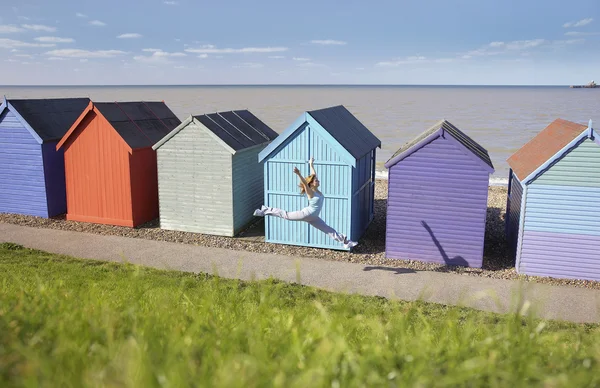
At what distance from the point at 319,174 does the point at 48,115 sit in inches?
380

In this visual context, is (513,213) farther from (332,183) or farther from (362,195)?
(332,183)

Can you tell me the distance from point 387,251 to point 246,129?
20.4 ft

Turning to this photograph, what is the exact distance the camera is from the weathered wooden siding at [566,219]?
1230cm

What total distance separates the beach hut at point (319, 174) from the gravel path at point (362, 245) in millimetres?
385

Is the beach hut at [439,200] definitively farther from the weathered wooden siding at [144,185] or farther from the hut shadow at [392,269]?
the weathered wooden siding at [144,185]

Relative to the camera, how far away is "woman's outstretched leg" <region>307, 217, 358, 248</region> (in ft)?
40.7

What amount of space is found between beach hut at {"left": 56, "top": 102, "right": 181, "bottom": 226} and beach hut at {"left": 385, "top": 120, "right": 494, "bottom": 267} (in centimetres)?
770

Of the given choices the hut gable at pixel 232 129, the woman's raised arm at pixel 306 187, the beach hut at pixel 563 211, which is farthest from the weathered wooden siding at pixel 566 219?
the hut gable at pixel 232 129

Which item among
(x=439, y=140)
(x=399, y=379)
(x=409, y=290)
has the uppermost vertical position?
(x=439, y=140)

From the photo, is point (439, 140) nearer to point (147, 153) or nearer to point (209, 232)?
point (209, 232)

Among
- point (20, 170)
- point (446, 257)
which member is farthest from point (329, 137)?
point (20, 170)

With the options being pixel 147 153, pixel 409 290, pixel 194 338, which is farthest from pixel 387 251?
pixel 194 338

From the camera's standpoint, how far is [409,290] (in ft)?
38.8

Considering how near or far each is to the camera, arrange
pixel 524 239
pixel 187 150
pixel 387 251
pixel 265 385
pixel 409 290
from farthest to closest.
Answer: pixel 187 150
pixel 387 251
pixel 524 239
pixel 409 290
pixel 265 385
